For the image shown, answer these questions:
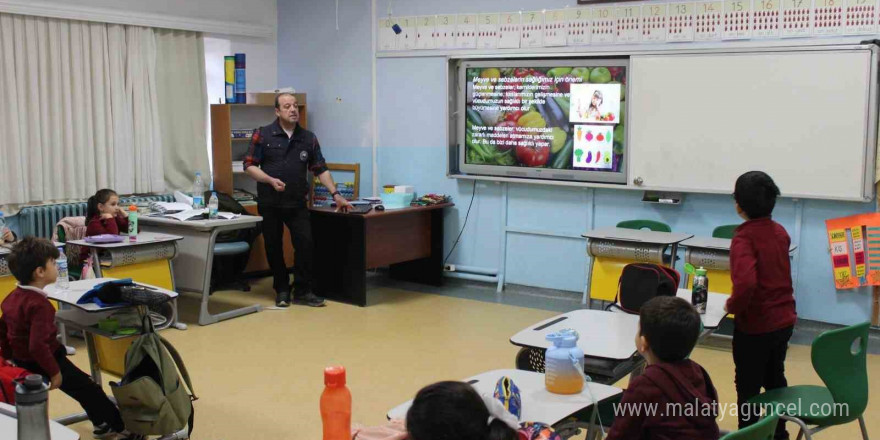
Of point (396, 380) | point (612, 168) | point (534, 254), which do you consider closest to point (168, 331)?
point (396, 380)

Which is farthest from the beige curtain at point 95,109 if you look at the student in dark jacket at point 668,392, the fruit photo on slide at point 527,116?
the student in dark jacket at point 668,392

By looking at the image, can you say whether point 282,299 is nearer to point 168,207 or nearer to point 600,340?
point 168,207

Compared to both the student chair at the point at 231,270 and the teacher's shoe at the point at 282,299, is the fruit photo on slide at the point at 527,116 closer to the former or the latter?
the teacher's shoe at the point at 282,299

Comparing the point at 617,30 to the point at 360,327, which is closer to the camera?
the point at 360,327

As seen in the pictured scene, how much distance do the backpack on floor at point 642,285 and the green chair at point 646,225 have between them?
218 cm

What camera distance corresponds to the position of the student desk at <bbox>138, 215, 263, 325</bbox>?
5.90 m

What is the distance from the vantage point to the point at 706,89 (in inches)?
236

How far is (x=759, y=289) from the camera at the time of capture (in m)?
3.36

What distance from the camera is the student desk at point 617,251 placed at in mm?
5410

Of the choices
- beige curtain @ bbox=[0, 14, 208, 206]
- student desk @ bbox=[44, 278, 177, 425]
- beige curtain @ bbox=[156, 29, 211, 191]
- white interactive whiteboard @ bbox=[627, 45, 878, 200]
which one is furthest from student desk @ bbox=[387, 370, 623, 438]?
beige curtain @ bbox=[156, 29, 211, 191]

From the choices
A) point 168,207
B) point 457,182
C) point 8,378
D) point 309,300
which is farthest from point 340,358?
point 457,182

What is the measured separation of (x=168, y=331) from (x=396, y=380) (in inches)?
76.1

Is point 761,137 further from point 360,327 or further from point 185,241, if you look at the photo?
point 185,241

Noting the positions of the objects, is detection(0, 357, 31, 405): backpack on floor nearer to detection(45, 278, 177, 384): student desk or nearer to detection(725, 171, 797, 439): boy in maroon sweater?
detection(45, 278, 177, 384): student desk
